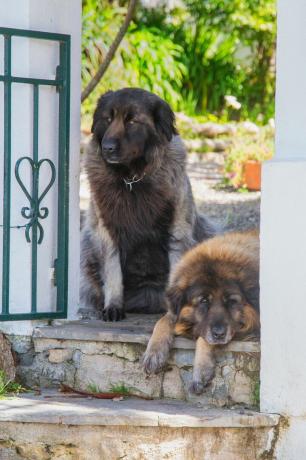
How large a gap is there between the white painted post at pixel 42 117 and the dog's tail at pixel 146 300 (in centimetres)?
71

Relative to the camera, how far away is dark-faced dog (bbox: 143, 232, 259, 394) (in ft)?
16.7

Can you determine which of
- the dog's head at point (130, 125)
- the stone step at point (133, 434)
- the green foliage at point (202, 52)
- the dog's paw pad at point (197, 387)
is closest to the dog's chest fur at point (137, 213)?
the dog's head at point (130, 125)

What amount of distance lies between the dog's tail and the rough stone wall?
40.2 inches

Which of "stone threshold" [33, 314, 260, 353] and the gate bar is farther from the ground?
the gate bar

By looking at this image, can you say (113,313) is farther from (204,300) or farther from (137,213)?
(204,300)

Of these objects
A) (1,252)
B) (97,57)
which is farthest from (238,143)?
(1,252)

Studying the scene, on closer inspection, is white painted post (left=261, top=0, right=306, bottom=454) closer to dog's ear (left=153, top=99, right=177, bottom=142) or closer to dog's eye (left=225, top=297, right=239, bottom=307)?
dog's eye (left=225, top=297, right=239, bottom=307)

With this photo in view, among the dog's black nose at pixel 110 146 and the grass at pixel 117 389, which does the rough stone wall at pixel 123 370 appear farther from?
the dog's black nose at pixel 110 146

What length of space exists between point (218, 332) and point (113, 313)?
1.30m

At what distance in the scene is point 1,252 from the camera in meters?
5.66

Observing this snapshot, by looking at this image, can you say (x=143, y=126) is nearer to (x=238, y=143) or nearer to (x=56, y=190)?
(x=56, y=190)

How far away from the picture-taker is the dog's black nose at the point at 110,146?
6.02 m

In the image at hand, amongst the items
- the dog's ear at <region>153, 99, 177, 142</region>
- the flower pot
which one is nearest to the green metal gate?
the dog's ear at <region>153, 99, 177, 142</region>

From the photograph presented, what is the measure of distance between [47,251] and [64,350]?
0.60 meters
